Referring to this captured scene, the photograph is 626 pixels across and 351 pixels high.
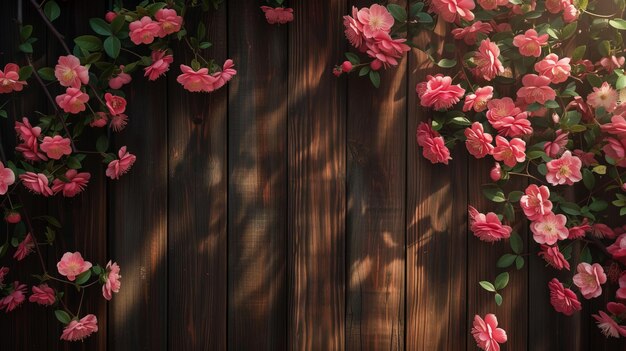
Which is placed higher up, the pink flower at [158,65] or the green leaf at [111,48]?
the green leaf at [111,48]

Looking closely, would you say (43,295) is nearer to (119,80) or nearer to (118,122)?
(118,122)

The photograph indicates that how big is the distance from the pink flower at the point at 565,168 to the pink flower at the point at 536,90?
15 cm

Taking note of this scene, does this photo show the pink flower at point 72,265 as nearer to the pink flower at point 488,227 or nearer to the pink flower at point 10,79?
the pink flower at point 10,79

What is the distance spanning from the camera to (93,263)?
158 centimetres

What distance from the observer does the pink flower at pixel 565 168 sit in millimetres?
1444

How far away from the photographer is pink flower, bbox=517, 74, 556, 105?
145 centimetres

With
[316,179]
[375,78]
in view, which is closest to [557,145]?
[375,78]

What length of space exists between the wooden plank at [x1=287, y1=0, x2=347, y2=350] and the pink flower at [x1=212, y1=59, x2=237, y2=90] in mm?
176

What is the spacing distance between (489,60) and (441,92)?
0.15 metres

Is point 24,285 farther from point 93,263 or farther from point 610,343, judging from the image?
point 610,343

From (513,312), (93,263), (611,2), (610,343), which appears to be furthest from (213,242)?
(611,2)

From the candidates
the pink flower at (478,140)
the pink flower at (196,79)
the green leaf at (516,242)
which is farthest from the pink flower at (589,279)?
the pink flower at (196,79)

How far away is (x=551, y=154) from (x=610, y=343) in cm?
56

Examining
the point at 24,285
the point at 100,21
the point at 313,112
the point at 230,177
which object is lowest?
the point at 24,285
